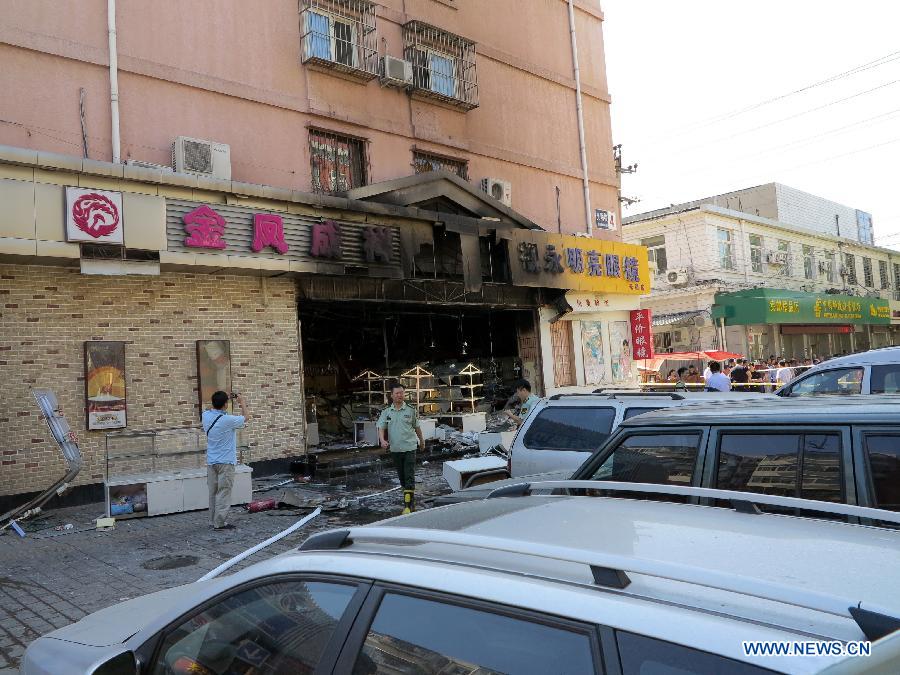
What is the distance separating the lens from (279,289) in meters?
13.5

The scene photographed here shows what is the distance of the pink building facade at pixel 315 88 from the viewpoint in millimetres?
11344

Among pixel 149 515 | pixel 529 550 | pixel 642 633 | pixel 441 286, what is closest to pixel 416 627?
pixel 529 550

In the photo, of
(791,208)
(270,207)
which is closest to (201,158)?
(270,207)

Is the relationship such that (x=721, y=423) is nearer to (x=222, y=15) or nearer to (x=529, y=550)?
(x=529, y=550)

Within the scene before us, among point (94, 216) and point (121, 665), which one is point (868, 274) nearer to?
point (94, 216)

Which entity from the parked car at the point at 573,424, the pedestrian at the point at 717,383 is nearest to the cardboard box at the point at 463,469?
the parked car at the point at 573,424

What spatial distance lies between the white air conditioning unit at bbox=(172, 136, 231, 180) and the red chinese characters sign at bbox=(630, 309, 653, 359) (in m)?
14.5

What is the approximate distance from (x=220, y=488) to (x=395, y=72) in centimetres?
1069

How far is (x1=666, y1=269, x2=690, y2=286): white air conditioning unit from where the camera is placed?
3113 centimetres

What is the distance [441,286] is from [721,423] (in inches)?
515

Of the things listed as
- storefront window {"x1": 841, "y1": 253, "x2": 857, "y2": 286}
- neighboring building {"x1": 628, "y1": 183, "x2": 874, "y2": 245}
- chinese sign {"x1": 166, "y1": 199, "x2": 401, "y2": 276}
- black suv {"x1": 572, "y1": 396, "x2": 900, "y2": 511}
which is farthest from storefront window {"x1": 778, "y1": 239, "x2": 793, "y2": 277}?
black suv {"x1": 572, "y1": 396, "x2": 900, "y2": 511}

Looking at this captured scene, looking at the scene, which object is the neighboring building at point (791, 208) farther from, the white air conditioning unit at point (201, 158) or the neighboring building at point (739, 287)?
the white air conditioning unit at point (201, 158)

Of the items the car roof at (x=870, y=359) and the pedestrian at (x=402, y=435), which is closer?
the car roof at (x=870, y=359)

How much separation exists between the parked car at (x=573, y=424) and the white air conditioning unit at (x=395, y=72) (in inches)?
418
